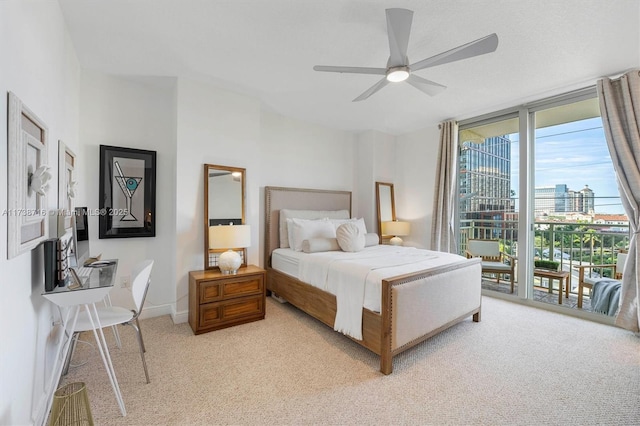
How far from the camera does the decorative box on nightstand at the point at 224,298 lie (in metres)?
2.73

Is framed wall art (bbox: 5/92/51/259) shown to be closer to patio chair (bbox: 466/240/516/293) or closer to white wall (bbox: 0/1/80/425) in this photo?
white wall (bbox: 0/1/80/425)

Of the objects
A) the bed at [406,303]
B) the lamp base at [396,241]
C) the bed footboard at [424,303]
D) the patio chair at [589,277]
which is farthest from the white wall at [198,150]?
the patio chair at [589,277]

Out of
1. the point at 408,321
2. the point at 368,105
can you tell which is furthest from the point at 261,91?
the point at 408,321

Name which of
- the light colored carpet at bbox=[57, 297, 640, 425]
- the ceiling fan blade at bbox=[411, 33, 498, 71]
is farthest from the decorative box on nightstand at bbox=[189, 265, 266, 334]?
the ceiling fan blade at bbox=[411, 33, 498, 71]

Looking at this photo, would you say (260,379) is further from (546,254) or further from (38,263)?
(546,254)

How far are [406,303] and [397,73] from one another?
1.84 metres

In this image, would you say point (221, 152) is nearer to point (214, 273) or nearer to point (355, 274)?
point (214, 273)

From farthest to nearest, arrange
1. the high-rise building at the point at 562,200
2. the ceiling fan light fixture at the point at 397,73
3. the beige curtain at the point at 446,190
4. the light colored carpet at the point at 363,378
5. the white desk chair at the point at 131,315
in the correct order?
the beige curtain at the point at 446,190 < the high-rise building at the point at 562,200 < the ceiling fan light fixture at the point at 397,73 < the white desk chair at the point at 131,315 < the light colored carpet at the point at 363,378

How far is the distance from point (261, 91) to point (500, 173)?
142 inches

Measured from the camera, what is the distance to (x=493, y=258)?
4.16m

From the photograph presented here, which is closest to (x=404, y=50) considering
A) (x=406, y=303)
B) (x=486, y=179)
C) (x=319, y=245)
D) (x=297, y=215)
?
(x=406, y=303)

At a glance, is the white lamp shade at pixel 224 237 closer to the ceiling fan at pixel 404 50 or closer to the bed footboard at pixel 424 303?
the bed footboard at pixel 424 303

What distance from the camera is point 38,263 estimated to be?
159 centimetres

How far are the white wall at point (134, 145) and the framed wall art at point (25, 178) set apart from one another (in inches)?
54.3
